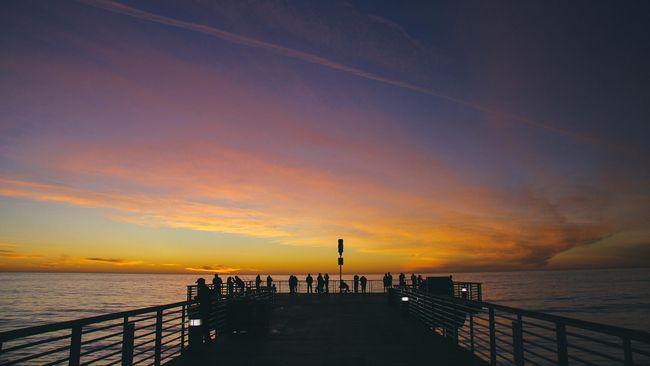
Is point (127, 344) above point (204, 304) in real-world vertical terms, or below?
below

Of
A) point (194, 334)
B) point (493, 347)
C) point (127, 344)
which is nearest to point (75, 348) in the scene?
point (127, 344)

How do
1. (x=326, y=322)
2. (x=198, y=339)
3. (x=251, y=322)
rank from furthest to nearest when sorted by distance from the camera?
(x=326, y=322) < (x=251, y=322) < (x=198, y=339)

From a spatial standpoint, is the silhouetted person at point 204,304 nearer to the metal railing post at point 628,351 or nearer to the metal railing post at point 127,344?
the metal railing post at point 127,344

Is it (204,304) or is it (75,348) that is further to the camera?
(204,304)

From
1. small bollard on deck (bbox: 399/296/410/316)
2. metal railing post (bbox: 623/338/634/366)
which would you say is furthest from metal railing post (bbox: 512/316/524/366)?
small bollard on deck (bbox: 399/296/410/316)

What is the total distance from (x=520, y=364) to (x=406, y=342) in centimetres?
519

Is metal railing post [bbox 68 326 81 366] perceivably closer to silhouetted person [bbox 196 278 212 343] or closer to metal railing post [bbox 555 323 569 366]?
silhouetted person [bbox 196 278 212 343]

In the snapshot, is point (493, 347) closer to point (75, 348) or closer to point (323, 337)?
point (323, 337)

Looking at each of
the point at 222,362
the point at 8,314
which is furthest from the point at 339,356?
the point at 8,314

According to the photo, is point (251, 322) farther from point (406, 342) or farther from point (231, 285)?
point (231, 285)

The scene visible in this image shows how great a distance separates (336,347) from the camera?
40.0 ft

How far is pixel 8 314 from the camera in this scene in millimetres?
62938

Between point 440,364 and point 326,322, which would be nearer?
point 440,364

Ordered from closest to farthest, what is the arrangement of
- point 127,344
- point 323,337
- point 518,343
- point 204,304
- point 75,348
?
1. point 75,348
2. point 518,343
3. point 127,344
4. point 204,304
5. point 323,337
